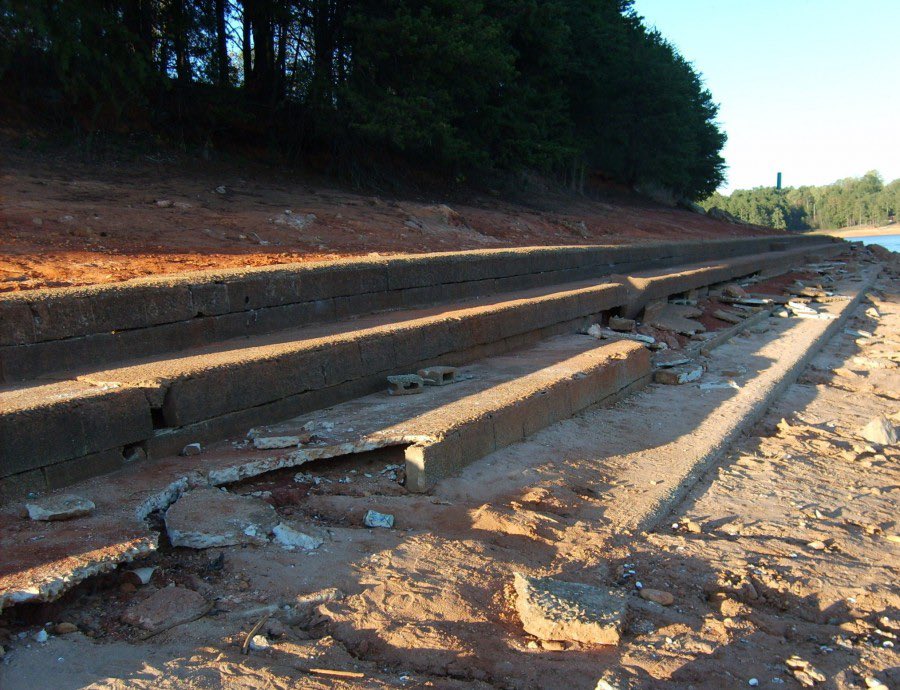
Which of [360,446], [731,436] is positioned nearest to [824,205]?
[731,436]

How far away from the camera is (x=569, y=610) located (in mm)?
3189

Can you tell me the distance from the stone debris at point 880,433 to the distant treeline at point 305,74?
978 cm

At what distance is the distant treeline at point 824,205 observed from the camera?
9319cm

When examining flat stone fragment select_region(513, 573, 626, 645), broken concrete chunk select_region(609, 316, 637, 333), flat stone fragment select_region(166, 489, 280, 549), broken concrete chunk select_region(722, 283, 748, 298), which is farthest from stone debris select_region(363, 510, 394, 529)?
broken concrete chunk select_region(722, 283, 748, 298)

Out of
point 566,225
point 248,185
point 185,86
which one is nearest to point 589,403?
point 248,185

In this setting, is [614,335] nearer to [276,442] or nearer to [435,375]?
[435,375]

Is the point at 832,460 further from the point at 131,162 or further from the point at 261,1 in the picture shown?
the point at 261,1

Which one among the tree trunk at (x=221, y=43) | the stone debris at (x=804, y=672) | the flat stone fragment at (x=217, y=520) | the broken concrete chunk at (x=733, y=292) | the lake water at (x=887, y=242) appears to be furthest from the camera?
the lake water at (x=887, y=242)

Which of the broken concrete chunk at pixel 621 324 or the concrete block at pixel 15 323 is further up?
the concrete block at pixel 15 323

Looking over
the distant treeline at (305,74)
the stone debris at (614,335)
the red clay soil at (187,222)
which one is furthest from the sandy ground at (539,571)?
the distant treeline at (305,74)

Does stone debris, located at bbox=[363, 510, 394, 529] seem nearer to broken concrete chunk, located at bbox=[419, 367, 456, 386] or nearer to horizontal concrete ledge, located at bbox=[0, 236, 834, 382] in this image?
broken concrete chunk, located at bbox=[419, 367, 456, 386]

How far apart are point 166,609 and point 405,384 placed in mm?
3396

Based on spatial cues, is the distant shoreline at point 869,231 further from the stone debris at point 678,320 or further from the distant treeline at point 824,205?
the stone debris at point 678,320

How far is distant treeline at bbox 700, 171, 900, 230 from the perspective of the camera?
93188mm
